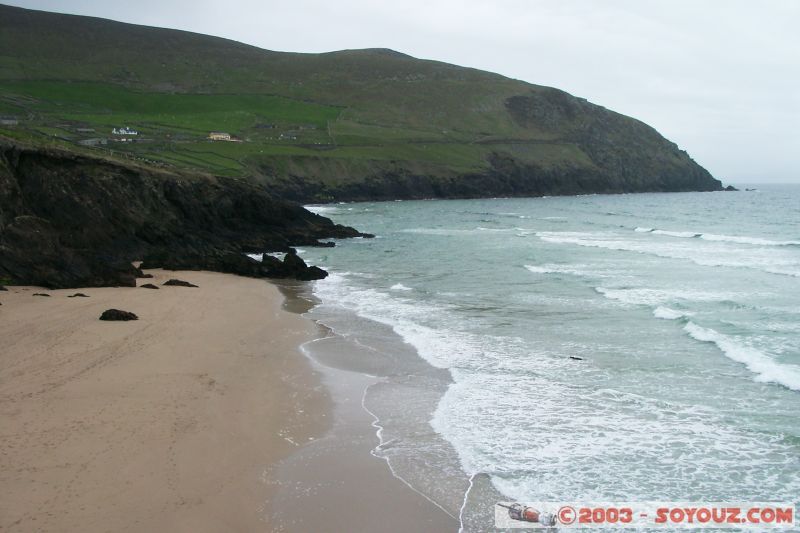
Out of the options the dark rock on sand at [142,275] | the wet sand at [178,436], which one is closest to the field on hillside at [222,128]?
the dark rock on sand at [142,275]

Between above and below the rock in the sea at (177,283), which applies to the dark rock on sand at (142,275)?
below

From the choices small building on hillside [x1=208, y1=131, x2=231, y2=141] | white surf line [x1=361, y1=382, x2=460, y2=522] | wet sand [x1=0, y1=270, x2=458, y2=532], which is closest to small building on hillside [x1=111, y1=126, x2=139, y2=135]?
small building on hillside [x1=208, y1=131, x2=231, y2=141]

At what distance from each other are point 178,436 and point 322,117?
105 metres

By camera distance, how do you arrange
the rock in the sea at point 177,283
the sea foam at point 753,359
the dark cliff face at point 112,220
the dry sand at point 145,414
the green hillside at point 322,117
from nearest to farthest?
the dry sand at point 145,414
the sea foam at point 753,359
the dark cliff face at point 112,220
the rock in the sea at point 177,283
the green hillside at point 322,117

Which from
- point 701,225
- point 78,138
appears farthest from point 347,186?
point 701,225

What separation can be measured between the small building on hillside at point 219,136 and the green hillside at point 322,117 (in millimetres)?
1565

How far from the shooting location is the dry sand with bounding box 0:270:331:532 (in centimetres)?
807

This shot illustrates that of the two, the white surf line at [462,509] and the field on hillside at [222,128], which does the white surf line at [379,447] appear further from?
the field on hillside at [222,128]

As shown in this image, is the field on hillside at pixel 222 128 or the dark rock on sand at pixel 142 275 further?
the field on hillside at pixel 222 128

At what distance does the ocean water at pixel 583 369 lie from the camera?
9.60 meters

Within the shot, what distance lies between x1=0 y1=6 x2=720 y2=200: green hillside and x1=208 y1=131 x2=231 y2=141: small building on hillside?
1.56m

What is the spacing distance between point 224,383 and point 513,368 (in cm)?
568

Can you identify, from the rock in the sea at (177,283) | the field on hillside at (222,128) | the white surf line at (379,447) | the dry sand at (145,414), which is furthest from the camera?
the field on hillside at (222,128)

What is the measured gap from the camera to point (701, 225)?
58.6 meters
